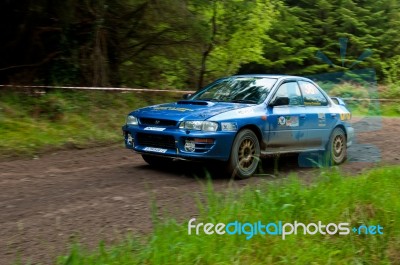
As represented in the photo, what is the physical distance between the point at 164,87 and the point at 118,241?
11735 mm

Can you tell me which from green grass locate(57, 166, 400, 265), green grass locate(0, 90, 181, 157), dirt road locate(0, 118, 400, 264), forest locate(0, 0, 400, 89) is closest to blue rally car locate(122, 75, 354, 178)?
dirt road locate(0, 118, 400, 264)

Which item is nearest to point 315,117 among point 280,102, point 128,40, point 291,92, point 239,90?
point 291,92

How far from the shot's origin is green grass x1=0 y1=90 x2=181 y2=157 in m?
9.87

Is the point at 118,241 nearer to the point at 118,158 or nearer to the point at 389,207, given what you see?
the point at 389,207

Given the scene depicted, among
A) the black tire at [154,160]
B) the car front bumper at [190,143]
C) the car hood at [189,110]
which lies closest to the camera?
the car front bumper at [190,143]

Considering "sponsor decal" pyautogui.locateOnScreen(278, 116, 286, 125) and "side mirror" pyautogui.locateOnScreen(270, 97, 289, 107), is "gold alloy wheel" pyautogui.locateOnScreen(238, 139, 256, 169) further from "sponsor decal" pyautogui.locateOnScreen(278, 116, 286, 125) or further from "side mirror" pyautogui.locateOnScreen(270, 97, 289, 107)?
"side mirror" pyautogui.locateOnScreen(270, 97, 289, 107)

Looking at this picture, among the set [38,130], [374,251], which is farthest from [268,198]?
[38,130]

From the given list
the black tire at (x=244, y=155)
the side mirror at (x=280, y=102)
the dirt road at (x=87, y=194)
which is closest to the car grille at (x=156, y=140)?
the dirt road at (x=87, y=194)

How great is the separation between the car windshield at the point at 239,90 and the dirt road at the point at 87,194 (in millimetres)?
1248

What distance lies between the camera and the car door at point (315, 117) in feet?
28.9

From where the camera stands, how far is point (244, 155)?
775 centimetres

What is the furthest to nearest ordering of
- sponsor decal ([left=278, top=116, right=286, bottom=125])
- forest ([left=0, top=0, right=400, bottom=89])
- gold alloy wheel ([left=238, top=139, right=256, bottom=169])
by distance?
forest ([left=0, top=0, right=400, bottom=89])
sponsor decal ([left=278, top=116, right=286, bottom=125])
gold alloy wheel ([left=238, top=139, right=256, bottom=169])

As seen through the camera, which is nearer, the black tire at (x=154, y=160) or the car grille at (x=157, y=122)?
the car grille at (x=157, y=122)

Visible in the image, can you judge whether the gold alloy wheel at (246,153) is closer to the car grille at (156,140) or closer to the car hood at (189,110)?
the car hood at (189,110)
